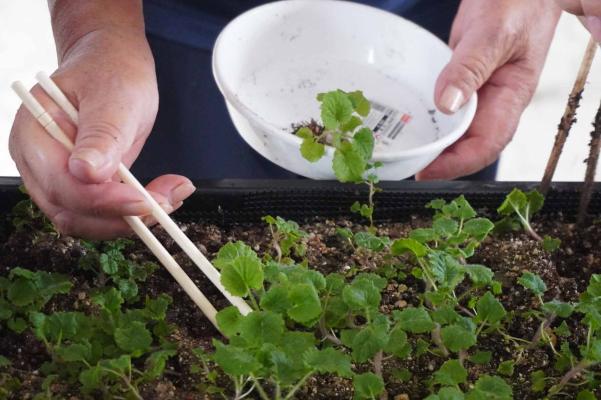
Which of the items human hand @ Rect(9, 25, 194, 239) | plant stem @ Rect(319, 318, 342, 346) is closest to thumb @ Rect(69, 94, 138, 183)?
human hand @ Rect(9, 25, 194, 239)

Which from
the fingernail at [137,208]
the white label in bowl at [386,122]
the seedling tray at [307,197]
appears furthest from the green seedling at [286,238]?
the white label in bowl at [386,122]

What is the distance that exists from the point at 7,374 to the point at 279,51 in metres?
0.64

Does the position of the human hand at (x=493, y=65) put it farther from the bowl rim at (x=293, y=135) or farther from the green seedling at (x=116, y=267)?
the green seedling at (x=116, y=267)

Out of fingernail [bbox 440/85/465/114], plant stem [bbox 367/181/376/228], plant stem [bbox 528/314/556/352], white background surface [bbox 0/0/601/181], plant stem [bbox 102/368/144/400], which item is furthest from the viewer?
white background surface [bbox 0/0/601/181]

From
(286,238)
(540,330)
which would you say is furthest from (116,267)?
(540,330)

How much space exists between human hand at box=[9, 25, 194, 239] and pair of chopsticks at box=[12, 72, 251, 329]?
0.04 ft

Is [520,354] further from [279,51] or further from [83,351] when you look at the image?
[279,51]

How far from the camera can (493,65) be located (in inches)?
42.7

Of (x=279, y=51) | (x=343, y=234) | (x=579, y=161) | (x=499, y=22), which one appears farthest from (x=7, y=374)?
(x=579, y=161)

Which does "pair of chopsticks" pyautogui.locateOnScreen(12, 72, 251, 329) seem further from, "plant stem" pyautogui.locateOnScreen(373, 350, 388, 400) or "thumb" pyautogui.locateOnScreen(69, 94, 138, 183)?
"plant stem" pyautogui.locateOnScreen(373, 350, 388, 400)

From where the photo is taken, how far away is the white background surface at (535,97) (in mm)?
1938

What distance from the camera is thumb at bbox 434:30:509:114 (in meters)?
1.00

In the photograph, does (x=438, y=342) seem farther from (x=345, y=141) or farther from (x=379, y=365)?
(x=345, y=141)

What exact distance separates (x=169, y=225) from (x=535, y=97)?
5.28 ft
